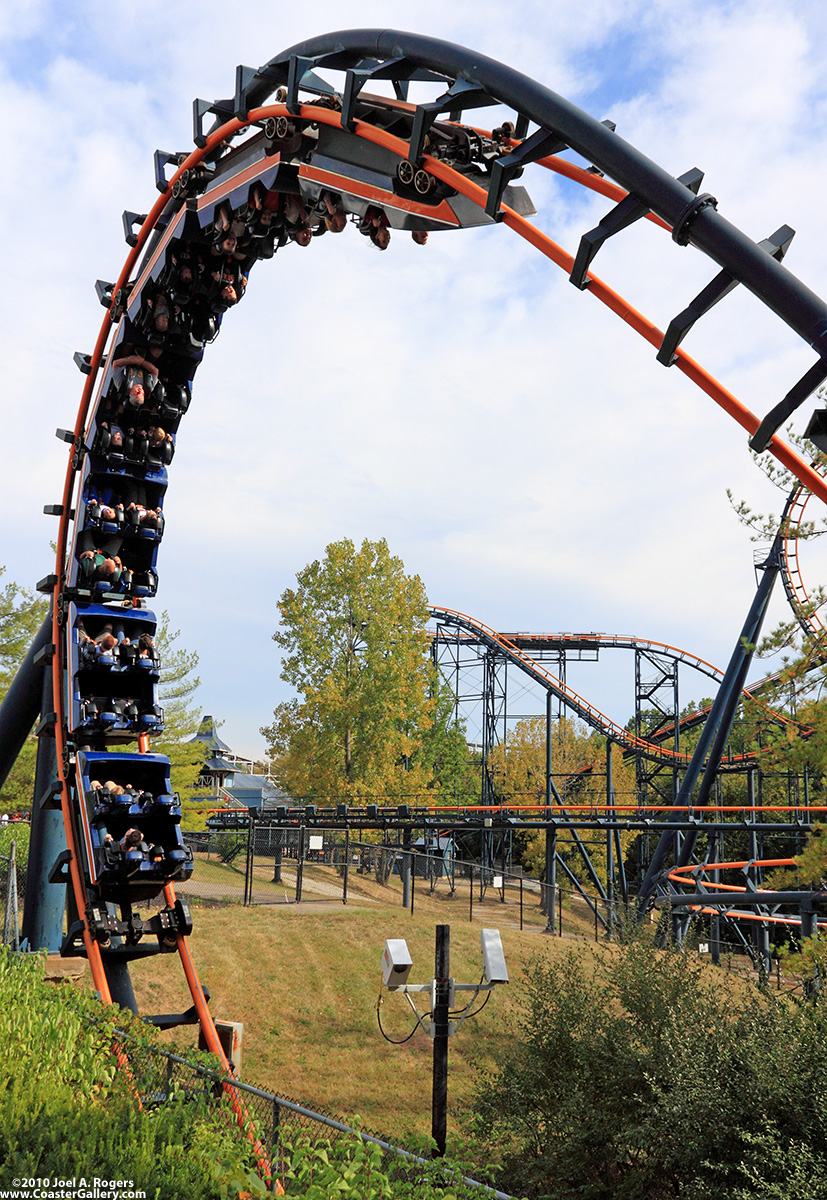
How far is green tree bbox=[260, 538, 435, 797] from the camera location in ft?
83.9

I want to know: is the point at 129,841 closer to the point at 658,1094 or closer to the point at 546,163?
the point at 658,1094

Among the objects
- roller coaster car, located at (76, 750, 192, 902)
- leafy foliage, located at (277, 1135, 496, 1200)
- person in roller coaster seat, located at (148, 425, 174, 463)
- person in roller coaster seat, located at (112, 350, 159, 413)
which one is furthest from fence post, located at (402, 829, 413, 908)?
leafy foliage, located at (277, 1135, 496, 1200)

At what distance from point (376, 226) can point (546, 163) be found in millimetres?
1802

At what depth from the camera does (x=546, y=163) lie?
4.61 metres

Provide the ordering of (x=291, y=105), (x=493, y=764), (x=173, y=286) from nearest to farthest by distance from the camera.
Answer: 1. (x=291, y=105)
2. (x=173, y=286)
3. (x=493, y=764)

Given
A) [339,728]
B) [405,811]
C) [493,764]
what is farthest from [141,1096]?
[493,764]

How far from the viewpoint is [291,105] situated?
20.6ft

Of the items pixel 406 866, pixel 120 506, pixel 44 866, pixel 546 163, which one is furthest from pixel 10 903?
pixel 546 163

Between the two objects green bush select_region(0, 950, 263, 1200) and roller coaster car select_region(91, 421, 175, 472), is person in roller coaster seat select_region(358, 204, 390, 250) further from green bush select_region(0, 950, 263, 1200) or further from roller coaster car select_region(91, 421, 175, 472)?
green bush select_region(0, 950, 263, 1200)

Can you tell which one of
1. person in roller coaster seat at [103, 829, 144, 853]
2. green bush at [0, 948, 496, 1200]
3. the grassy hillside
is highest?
person in roller coaster seat at [103, 829, 144, 853]

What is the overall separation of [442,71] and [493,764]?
3231cm

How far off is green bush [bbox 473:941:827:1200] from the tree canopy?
51.3 ft

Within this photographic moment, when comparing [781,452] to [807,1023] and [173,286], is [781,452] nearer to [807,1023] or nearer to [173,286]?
[807,1023]

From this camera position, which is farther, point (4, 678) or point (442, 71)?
point (4, 678)
